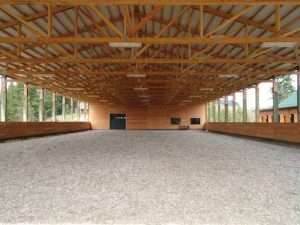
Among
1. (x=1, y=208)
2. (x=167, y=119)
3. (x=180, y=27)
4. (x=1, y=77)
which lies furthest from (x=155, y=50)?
(x=167, y=119)

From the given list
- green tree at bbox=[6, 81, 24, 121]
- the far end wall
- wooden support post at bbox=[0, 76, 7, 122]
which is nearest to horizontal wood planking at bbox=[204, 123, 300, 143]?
the far end wall

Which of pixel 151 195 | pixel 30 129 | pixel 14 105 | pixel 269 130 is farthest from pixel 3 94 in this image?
pixel 14 105

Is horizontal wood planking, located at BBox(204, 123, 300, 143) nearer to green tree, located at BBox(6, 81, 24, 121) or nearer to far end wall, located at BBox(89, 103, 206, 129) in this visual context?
far end wall, located at BBox(89, 103, 206, 129)

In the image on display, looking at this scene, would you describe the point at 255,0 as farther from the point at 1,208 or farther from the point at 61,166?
the point at 1,208

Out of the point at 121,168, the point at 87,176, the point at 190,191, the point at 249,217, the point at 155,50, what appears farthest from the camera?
the point at 155,50

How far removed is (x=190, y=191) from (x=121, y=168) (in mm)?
2668

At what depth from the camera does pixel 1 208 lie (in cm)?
369

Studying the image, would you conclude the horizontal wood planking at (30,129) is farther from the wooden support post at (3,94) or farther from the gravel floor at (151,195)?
the gravel floor at (151,195)

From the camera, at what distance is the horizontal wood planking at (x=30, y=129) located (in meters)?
18.2

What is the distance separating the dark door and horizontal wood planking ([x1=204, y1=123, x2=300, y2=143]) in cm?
1895

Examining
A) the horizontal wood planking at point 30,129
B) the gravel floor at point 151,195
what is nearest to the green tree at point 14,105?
the horizontal wood planking at point 30,129

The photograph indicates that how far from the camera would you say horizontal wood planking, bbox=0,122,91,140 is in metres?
18.2

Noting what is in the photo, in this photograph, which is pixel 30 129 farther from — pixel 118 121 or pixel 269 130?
→ pixel 118 121

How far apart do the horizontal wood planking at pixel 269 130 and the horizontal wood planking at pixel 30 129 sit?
636 inches
